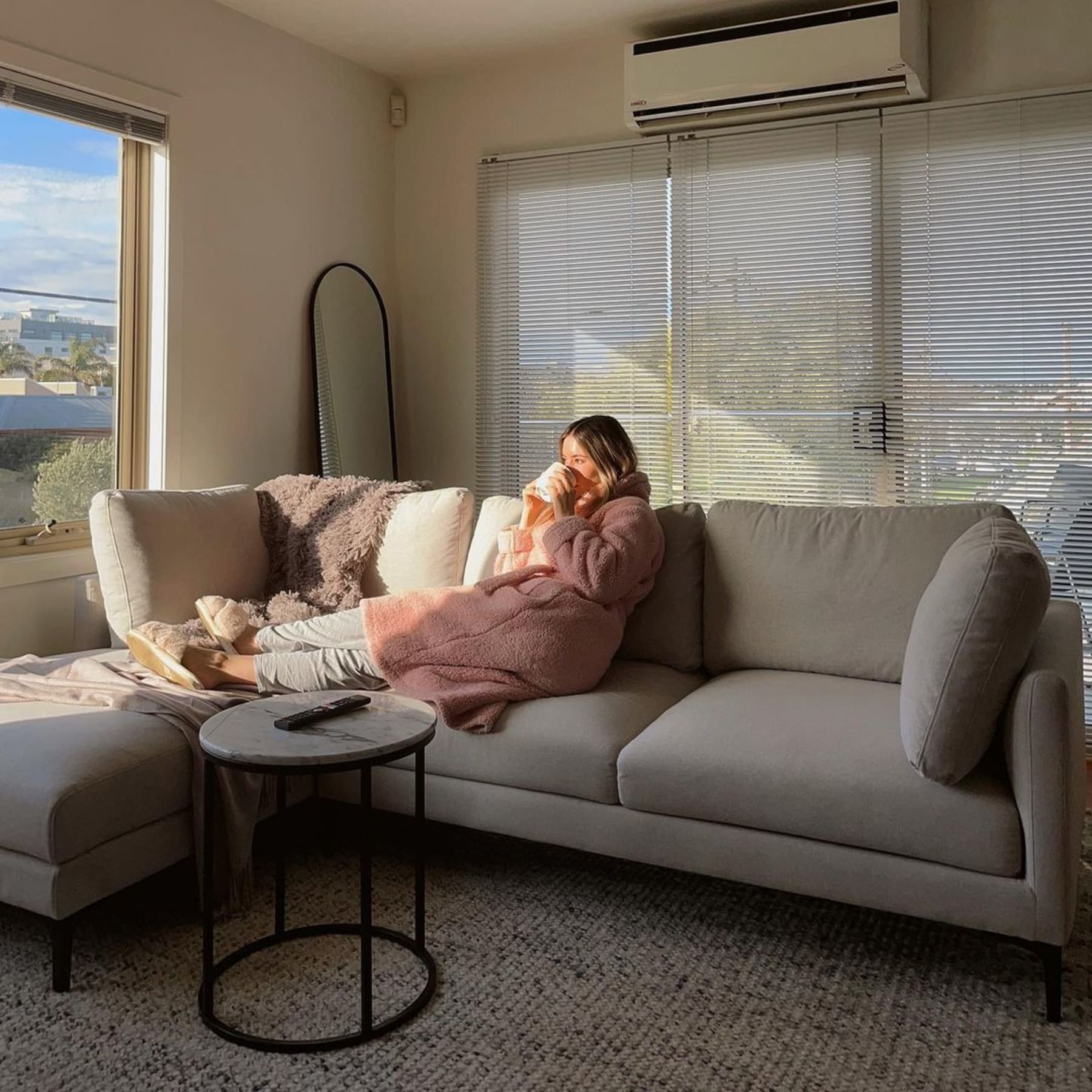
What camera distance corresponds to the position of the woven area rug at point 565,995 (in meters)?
1.76

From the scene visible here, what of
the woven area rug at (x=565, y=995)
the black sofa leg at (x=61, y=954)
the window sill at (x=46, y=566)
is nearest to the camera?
the woven area rug at (x=565, y=995)

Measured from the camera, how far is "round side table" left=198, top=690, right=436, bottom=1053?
1789mm

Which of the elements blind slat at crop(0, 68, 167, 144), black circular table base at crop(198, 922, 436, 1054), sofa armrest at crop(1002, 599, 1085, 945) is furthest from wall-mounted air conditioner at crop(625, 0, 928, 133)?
black circular table base at crop(198, 922, 436, 1054)

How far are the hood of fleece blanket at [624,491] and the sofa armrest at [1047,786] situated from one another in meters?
1.21

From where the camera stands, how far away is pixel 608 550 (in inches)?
104

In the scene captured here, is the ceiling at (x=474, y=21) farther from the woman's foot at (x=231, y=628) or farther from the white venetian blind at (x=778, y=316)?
the woman's foot at (x=231, y=628)

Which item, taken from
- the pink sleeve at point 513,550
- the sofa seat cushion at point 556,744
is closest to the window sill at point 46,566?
the pink sleeve at point 513,550

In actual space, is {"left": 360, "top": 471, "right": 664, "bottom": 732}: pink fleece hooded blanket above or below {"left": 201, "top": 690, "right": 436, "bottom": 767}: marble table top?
above

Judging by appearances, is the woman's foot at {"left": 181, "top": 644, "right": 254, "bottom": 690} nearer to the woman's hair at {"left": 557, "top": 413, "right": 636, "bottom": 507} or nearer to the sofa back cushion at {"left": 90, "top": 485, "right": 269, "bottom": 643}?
the sofa back cushion at {"left": 90, "top": 485, "right": 269, "bottom": 643}

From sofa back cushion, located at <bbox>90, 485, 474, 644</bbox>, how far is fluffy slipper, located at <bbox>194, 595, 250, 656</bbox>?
5.6 inches

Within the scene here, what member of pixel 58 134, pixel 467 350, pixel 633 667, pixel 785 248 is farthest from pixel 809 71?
pixel 58 134

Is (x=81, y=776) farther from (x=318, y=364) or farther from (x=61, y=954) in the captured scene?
(x=318, y=364)

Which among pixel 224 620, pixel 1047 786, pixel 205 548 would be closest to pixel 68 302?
pixel 205 548

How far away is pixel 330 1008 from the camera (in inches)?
76.5
